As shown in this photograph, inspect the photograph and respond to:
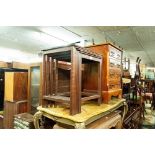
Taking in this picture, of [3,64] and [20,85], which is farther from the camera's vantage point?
[3,64]

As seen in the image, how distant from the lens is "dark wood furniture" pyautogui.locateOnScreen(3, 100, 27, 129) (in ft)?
7.41

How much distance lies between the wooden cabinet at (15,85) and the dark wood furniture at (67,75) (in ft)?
3.08

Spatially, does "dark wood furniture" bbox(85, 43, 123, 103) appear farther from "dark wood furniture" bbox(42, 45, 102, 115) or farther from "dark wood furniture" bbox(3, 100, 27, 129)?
"dark wood furniture" bbox(3, 100, 27, 129)

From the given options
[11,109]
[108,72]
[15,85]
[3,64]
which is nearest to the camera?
[108,72]

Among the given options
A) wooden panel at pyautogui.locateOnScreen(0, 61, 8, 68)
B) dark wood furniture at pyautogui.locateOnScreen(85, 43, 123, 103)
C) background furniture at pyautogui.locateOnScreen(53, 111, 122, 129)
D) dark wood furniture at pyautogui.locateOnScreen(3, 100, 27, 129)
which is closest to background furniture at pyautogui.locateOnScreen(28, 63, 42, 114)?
dark wood furniture at pyautogui.locateOnScreen(3, 100, 27, 129)

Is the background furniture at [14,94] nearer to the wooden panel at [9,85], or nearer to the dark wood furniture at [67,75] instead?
the wooden panel at [9,85]

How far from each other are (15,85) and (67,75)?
3.12 feet

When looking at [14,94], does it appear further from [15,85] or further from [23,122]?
[23,122]

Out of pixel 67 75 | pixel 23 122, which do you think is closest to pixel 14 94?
pixel 23 122

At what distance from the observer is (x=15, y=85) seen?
2.25 meters

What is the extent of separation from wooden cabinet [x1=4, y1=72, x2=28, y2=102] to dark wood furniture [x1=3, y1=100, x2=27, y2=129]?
0.07 m

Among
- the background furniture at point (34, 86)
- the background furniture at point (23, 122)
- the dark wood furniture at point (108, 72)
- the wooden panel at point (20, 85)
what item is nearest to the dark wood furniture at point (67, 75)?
the dark wood furniture at point (108, 72)

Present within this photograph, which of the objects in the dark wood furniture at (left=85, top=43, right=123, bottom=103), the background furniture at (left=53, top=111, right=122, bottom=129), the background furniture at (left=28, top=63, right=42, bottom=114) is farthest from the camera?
the background furniture at (left=28, top=63, right=42, bottom=114)
